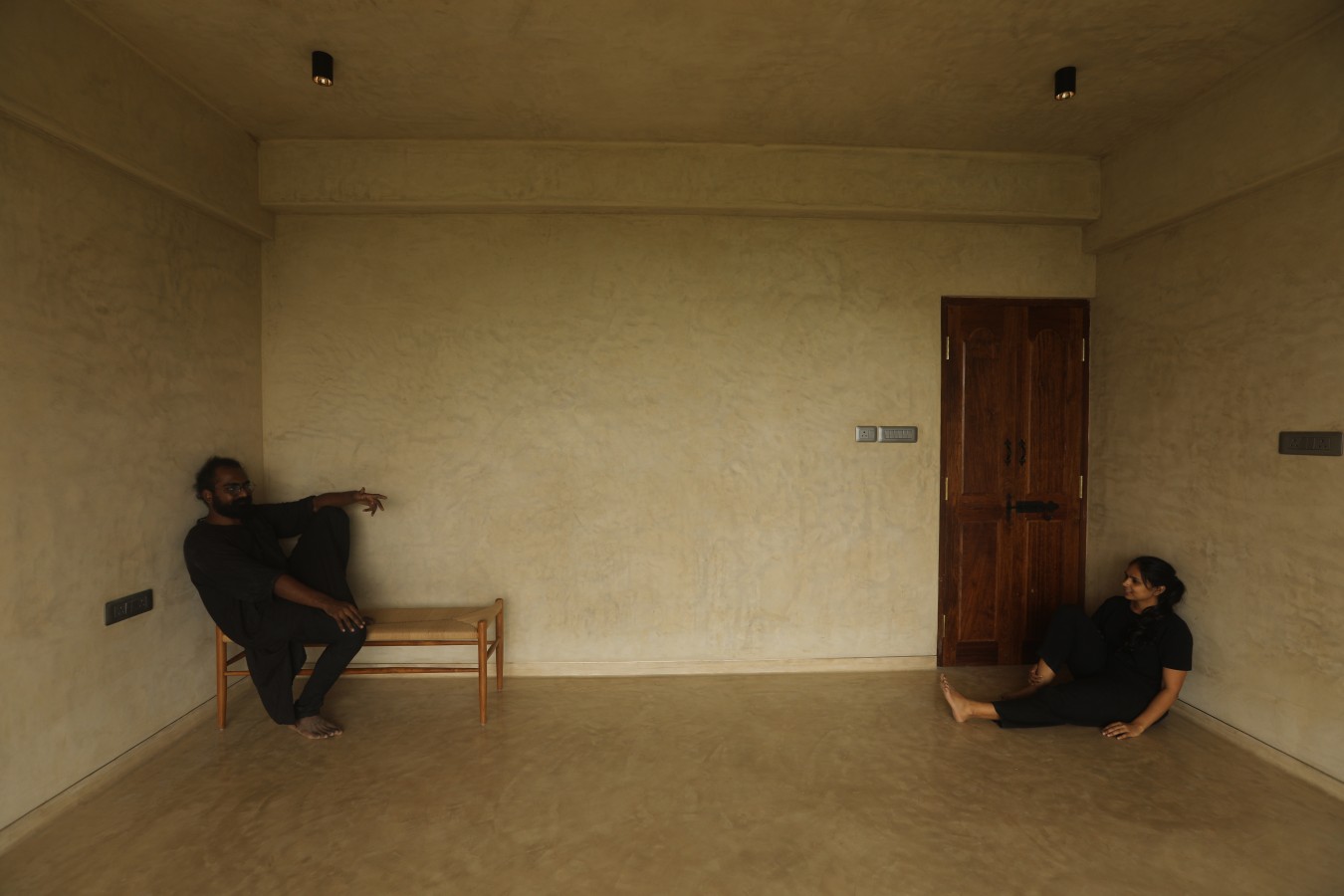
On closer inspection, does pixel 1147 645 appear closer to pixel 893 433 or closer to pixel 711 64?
pixel 893 433

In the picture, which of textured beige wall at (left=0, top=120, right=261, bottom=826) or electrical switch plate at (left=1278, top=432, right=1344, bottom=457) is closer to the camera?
textured beige wall at (left=0, top=120, right=261, bottom=826)

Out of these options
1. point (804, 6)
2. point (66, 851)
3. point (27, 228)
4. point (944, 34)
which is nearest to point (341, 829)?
point (66, 851)

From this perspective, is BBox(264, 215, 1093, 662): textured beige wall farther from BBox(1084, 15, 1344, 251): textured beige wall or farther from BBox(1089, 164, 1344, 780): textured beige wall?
BBox(1089, 164, 1344, 780): textured beige wall

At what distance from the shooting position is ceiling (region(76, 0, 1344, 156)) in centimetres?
229

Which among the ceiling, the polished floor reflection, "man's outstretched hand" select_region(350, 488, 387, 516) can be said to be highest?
the ceiling

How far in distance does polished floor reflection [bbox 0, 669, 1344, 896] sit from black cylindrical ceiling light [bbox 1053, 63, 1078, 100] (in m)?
2.80

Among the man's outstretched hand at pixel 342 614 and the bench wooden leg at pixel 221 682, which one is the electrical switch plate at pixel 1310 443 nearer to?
the man's outstretched hand at pixel 342 614

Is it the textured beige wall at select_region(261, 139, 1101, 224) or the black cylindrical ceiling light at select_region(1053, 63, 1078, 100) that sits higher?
the black cylindrical ceiling light at select_region(1053, 63, 1078, 100)

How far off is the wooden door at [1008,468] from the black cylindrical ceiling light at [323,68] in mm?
3216

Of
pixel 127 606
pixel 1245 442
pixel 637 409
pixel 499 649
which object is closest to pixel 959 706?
pixel 1245 442

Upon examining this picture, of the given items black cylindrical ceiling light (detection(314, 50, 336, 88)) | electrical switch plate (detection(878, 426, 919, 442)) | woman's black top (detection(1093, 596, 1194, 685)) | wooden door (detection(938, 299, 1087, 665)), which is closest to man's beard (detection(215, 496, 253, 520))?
black cylindrical ceiling light (detection(314, 50, 336, 88))

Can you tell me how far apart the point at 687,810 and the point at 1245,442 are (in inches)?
113

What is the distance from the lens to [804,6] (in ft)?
7.41

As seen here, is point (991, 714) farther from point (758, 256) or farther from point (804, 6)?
point (804, 6)
